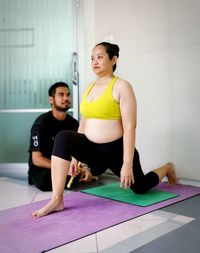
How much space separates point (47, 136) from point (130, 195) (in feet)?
2.85

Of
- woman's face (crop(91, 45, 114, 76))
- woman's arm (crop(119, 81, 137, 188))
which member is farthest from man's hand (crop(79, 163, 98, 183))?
woman's face (crop(91, 45, 114, 76))

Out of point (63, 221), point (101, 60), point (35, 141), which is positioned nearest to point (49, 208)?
point (63, 221)

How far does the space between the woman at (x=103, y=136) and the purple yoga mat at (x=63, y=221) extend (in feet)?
0.38

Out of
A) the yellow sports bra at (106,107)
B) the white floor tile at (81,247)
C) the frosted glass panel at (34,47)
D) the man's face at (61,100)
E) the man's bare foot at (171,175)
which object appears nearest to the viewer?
the white floor tile at (81,247)

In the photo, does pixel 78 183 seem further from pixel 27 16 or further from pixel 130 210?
pixel 27 16

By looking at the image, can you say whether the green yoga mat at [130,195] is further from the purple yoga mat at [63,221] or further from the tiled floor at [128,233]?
the tiled floor at [128,233]

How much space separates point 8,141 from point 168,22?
1995 millimetres

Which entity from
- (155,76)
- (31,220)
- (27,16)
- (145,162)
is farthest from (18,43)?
(31,220)

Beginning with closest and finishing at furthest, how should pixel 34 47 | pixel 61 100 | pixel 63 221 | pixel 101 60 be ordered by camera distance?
pixel 63 221 → pixel 101 60 → pixel 61 100 → pixel 34 47

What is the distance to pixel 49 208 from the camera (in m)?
2.07

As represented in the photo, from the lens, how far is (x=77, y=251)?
5.12 ft

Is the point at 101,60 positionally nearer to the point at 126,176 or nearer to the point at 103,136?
the point at 103,136

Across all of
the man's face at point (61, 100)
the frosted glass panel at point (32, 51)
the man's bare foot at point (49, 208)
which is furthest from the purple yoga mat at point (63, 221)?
the frosted glass panel at point (32, 51)

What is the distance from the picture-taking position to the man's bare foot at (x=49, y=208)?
2.03m
